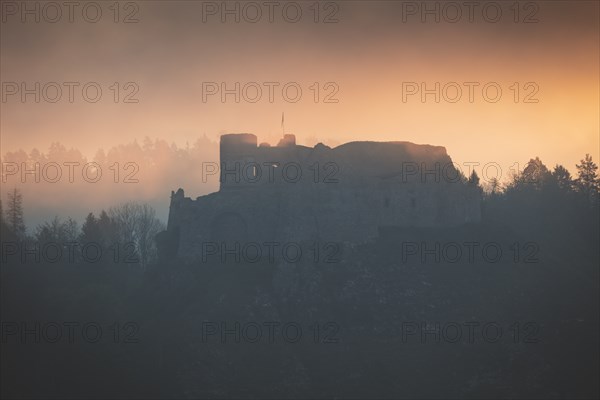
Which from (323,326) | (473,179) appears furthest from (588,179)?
(323,326)

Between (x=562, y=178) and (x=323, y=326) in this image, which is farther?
(x=562, y=178)

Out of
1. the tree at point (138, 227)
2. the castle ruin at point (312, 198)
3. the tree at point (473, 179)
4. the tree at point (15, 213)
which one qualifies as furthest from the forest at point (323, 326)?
the tree at point (138, 227)

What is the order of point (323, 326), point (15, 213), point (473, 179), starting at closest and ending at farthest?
point (323, 326), point (473, 179), point (15, 213)

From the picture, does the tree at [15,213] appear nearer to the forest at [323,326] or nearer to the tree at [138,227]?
the tree at [138,227]

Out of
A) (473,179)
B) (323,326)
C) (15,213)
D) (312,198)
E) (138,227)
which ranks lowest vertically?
(323,326)

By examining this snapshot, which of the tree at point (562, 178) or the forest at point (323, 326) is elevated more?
the tree at point (562, 178)

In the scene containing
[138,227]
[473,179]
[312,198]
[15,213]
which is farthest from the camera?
[138,227]

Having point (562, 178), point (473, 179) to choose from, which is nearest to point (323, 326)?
point (473, 179)

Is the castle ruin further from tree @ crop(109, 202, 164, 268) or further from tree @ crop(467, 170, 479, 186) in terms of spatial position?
tree @ crop(109, 202, 164, 268)

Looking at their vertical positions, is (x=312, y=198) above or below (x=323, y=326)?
above

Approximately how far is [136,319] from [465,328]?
91.1 feet

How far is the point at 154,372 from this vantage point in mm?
62969

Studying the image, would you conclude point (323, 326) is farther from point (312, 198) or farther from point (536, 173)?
point (536, 173)

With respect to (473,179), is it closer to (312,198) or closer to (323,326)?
(312,198)
